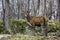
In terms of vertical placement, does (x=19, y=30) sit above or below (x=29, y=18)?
below

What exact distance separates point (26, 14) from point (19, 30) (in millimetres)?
1489

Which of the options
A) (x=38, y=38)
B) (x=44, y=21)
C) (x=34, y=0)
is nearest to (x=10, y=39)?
(x=38, y=38)

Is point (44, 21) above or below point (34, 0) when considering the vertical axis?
below

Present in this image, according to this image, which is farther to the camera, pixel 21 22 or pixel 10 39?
pixel 21 22

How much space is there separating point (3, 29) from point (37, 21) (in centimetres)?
306

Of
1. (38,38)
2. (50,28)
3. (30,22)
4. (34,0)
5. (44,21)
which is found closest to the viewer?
(38,38)

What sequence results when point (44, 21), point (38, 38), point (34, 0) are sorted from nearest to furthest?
1. point (38, 38)
2. point (44, 21)
3. point (34, 0)

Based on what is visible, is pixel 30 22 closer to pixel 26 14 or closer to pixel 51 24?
pixel 26 14

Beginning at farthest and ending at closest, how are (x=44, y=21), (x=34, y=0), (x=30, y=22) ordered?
(x=34, y=0) < (x=30, y=22) < (x=44, y=21)

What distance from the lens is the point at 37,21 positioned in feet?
43.0

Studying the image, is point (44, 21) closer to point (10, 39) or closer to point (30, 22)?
point (30, 22)

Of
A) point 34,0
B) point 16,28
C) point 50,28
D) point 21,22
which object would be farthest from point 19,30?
point 34,0

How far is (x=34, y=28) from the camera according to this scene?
13.7m

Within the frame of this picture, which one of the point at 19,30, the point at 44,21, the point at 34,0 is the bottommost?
the point at 19,30
